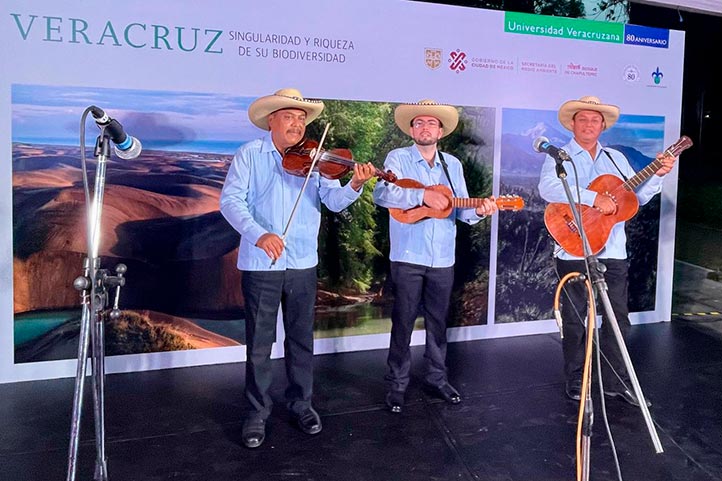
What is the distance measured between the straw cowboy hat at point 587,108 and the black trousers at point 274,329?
1713 mm

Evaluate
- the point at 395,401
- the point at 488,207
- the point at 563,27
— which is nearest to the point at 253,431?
the point at 395,401

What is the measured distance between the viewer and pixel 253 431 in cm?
292

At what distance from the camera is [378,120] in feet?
13.9

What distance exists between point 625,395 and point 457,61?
7.88ft

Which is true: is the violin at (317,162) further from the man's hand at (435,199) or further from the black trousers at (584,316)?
the black trousers at (584,316)

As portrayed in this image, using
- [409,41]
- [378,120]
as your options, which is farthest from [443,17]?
[378,120]

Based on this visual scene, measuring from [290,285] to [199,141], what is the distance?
1.41 meters

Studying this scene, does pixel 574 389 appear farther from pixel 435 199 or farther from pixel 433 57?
pixel 433 57

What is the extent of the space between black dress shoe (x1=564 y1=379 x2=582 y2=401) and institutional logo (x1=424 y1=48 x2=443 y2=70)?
Answer: 7.29 feet

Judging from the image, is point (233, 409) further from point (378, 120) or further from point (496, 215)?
point (496, 215)

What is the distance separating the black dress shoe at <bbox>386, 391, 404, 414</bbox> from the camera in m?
3.30

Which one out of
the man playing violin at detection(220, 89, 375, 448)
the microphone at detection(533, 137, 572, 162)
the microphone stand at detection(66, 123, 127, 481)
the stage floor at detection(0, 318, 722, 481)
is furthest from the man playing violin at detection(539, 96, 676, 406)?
the microphone stand at detection(66, 123, 127, 481)

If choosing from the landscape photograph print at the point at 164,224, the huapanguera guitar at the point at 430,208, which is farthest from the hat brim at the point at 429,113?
the landscape photograph print at the point at 164,224

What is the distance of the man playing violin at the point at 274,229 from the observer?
2898 mm
